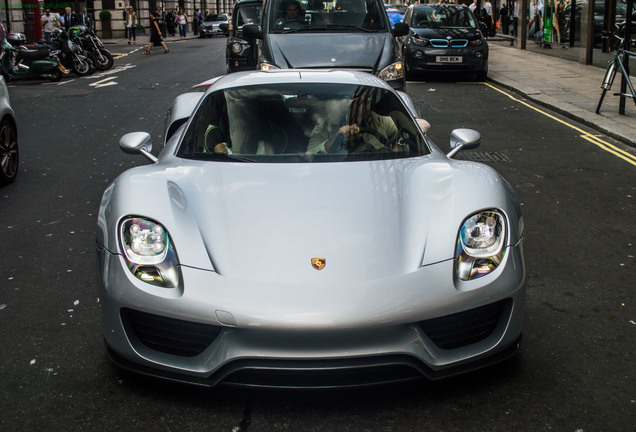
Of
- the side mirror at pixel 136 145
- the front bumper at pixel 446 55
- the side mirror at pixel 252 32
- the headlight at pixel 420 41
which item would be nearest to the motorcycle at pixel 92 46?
the headlight at pixel 420 41

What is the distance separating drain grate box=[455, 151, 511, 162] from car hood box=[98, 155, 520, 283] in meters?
5.16

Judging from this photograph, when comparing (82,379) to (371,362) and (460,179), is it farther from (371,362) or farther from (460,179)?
(460,179)

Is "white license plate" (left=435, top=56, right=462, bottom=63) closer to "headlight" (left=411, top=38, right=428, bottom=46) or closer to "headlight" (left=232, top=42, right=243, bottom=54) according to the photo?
"headlight" (left=411, top=38, right=428, bottom=46)

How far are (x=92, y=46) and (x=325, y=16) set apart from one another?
13.5 m

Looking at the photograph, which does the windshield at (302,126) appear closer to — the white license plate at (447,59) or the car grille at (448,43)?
the white license plate at (447,59)

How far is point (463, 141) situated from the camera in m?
4.55

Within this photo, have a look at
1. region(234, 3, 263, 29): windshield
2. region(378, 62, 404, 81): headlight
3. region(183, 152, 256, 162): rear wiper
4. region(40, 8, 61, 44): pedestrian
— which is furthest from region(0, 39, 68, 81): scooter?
region(183, 152, 256, 162): rear wiper

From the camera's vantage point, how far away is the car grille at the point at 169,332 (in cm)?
301

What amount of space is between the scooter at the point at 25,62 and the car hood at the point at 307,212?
17021mm

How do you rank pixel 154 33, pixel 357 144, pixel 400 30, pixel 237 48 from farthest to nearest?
pixel 154 33 → pixel 237 48 → pixel 400 30 → pixel 357 144

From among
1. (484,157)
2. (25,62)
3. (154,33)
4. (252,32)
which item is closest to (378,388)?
(484,157)

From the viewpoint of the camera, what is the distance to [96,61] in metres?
22.0

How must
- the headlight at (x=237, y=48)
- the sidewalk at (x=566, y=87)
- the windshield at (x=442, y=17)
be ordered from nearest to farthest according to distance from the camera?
the sidewalk at (x=566, y=87)
the headlight at (x=237, y=48)
the windshield at (x=442, y=17)

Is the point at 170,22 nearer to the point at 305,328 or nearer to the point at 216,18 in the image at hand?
the point at 216,18
